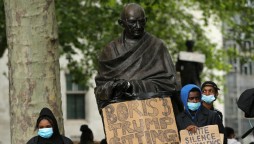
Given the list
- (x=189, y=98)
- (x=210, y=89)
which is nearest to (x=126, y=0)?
(x=210, y=89)

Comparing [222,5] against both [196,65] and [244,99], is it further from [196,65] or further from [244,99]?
[244,99]

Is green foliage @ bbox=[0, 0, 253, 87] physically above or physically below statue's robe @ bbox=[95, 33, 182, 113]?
above

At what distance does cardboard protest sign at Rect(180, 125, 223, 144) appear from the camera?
1107 centimetres

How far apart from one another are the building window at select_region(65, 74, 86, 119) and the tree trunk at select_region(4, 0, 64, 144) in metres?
21.7

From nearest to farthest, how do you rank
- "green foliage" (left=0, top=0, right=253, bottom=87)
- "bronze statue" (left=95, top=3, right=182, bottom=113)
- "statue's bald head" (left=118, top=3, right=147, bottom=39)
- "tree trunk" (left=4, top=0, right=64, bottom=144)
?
"bronze statue" (left=95, top=3, right=182, bottom=113), "statue's bald head" (left=118, top=3, right=147, bottom=39), "tree trunk" (left=4, top=0, right=64, bottom=144), "green foliage" (left=0, top=0, right=253, bottom=87)

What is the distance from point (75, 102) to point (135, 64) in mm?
24656

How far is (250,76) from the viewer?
137 feet

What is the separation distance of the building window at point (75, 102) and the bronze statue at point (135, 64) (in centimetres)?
2407

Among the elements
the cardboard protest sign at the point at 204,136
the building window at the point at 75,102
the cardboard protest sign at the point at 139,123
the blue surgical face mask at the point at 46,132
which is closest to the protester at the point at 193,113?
the cardboard protest sign at the point at 139,123

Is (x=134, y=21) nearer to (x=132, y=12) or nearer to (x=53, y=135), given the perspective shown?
(x=132, y=12)

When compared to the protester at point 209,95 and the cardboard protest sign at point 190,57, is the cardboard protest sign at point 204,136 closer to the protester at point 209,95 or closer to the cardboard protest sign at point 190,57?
the protester at point 209,95

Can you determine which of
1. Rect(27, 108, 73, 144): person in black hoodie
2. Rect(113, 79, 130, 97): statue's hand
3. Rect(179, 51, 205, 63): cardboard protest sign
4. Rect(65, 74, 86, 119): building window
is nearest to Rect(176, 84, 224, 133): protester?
Rect(113, 79, 130, 97): statue's hand

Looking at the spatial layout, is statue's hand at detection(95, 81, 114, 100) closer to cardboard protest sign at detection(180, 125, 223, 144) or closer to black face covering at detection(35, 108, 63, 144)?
black face covering at detection(35, 108, 63, 144)

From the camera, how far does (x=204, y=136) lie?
36.4 ft
